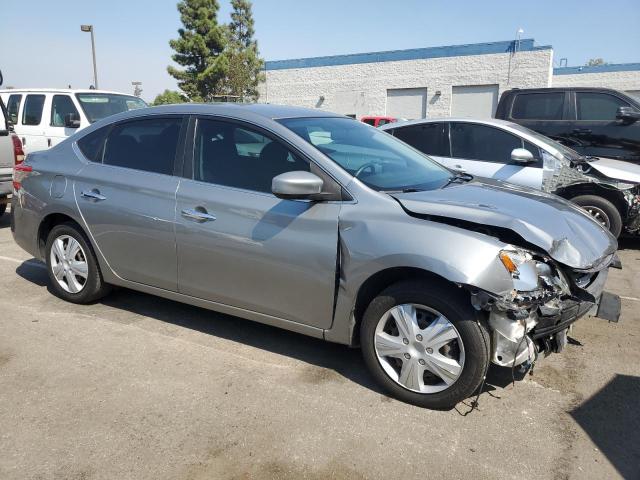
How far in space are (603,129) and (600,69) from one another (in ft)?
84.0

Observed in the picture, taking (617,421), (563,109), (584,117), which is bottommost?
(617,421)

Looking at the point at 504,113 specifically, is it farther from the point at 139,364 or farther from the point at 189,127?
the point at 139,364

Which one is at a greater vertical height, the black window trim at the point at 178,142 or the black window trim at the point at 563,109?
the black window trim at the point at 563,109

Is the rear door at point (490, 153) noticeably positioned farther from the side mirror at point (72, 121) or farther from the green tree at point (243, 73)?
the green tree at point (243, 73)

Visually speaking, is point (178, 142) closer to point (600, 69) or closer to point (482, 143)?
point (482, 143)

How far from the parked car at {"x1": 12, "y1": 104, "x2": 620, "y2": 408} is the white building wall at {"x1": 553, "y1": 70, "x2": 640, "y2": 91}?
29.5m

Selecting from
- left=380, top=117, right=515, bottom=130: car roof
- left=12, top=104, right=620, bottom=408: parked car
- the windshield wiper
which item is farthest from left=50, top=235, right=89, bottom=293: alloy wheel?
left=380, top=117, right=515, bottom=130: car roof

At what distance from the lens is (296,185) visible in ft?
10.5

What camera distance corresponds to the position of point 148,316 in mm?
4590

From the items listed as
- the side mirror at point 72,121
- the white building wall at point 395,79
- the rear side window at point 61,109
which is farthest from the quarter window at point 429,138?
the white building wall at point 395,79

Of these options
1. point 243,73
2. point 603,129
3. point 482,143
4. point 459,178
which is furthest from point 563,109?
point 243,73

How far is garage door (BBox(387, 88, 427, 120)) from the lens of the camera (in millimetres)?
30111

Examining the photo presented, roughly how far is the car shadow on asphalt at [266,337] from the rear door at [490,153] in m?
3.49

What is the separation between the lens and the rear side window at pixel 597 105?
8016 mm
